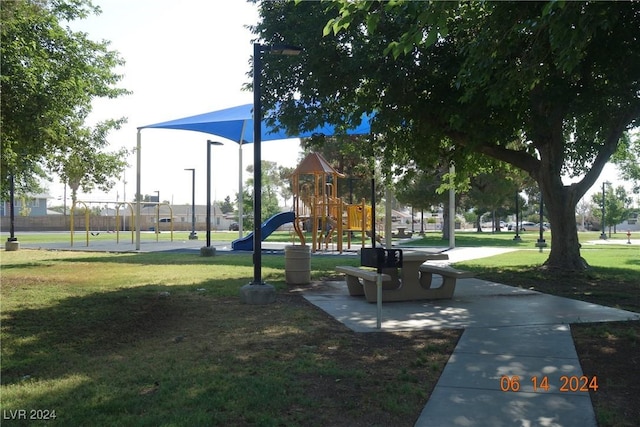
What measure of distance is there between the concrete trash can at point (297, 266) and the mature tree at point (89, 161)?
8142 mm

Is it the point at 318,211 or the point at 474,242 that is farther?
the point at 474,242

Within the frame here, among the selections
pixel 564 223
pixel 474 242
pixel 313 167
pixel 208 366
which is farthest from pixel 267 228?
pixel 208 366

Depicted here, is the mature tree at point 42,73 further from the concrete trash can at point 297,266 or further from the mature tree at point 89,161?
the concrete trash can at point 297,266

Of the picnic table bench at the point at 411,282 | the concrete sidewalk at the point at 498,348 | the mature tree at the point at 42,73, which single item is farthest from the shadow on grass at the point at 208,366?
the mature tree at the point at 42,73

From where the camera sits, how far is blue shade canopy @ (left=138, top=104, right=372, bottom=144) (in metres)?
20.8

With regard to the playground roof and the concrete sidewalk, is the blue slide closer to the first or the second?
the playground roof

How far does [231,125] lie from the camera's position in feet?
74.1

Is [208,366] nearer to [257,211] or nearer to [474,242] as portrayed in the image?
[257,211]

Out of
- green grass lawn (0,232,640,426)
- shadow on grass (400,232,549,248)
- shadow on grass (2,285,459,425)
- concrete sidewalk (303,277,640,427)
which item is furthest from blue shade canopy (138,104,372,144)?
shadow on grass (2,285,459,425)

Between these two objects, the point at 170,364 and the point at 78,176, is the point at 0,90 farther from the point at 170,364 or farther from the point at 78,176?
the point at 170,364

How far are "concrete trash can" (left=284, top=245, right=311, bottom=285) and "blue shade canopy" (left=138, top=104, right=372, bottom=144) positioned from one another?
9316mm

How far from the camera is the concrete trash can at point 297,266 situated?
11056mm

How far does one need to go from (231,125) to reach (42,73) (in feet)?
38.1

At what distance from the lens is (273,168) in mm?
84312
